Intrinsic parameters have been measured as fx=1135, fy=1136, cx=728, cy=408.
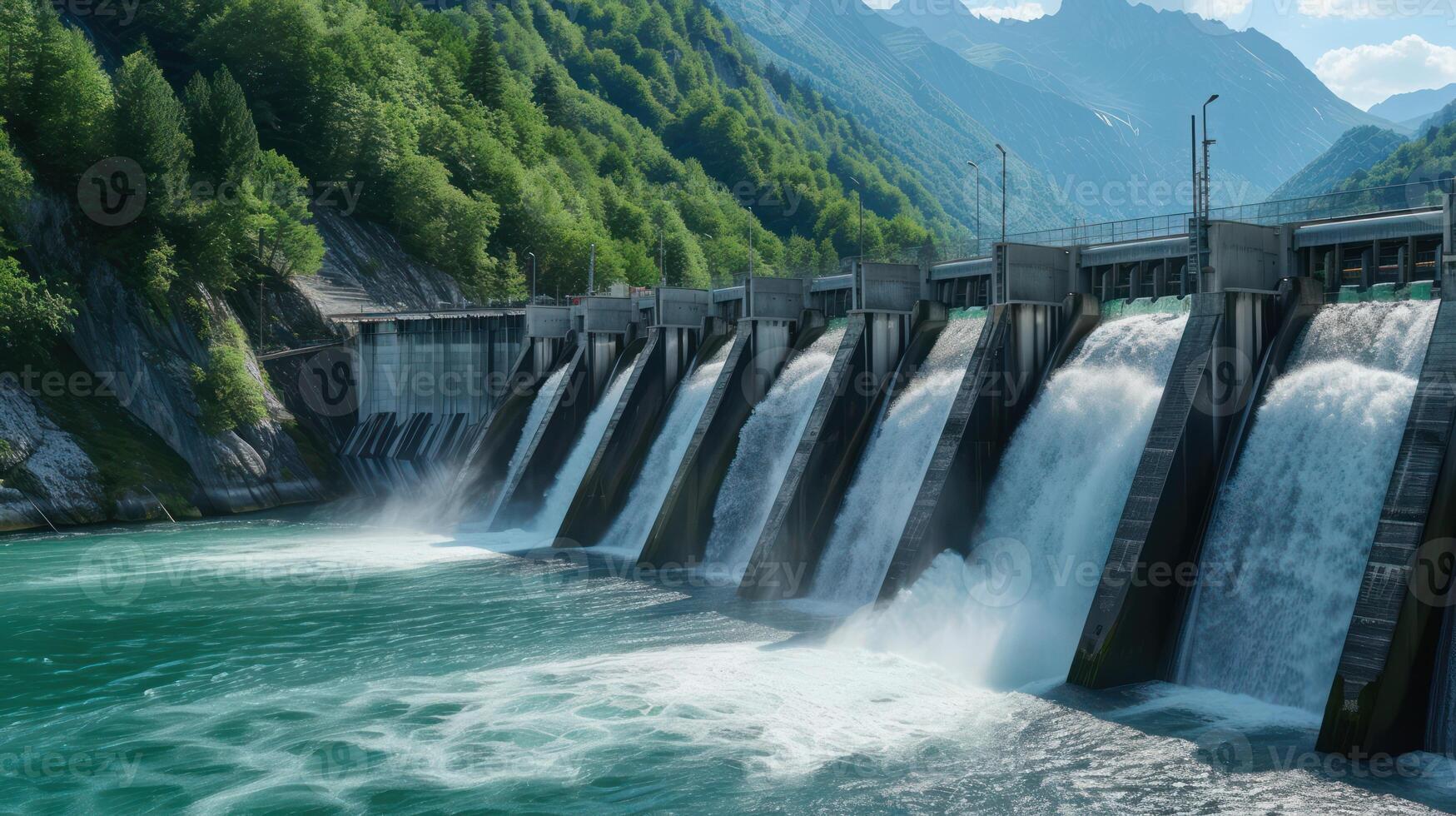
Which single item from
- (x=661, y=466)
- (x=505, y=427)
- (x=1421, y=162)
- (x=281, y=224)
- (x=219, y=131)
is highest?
(x=1421, y=162)

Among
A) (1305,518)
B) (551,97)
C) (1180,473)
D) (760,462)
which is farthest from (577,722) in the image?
(551,97)

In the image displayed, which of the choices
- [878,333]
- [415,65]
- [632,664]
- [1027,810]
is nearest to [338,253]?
[415,65]

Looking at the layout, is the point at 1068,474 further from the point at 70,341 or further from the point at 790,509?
the point at 70,341

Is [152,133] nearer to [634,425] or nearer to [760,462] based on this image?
[634,425]

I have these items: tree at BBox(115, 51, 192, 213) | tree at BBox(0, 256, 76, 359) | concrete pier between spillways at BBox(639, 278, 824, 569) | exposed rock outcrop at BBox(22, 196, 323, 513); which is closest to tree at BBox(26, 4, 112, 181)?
tree at BBox(115, 51, 192, 213)

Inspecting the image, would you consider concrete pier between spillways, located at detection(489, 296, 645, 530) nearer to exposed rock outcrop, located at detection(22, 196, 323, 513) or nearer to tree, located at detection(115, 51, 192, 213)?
exposed rock outcrop, located at detection(22, 196, 323, 513)

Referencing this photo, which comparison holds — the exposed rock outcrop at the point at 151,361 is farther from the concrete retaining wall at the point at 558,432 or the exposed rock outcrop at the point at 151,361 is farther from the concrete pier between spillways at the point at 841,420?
the concrete pier between spillways at the point at 841,420
